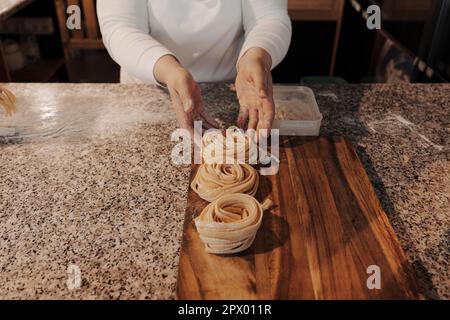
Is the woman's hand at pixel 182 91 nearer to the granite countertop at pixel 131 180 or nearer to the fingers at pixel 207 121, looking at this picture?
the fingers at pixel 207 121

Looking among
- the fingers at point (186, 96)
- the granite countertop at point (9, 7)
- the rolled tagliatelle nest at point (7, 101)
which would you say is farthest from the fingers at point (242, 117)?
the granite countertop at point (9, 7)

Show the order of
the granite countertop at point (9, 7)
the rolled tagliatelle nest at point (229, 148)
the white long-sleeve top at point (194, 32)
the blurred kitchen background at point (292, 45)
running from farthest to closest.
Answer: the blurred kitchen background at point (292, 45), the granite countertop at point (9, 7), the white long-sleeve top at point (194, 32), the rolled tagliatelle nest at point (229, 148)

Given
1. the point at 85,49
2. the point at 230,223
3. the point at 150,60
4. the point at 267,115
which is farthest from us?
the point at 85,49

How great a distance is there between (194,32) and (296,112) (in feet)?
1.85

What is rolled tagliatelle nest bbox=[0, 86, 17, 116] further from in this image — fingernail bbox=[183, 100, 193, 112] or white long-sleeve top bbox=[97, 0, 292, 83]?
fingernail bbox=[183, 100, 193, 112]

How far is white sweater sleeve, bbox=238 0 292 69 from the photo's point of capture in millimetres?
1538

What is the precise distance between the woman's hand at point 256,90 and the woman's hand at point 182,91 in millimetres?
135

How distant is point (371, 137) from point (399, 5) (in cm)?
143

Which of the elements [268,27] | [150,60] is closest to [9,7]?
[150,60]

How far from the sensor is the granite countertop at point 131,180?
97cm

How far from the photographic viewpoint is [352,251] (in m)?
1.00

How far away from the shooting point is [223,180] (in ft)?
3.89

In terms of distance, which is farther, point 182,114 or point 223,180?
point 182,114

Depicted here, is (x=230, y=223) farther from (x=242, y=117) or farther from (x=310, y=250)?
(x=242, y=117)
